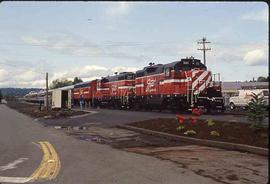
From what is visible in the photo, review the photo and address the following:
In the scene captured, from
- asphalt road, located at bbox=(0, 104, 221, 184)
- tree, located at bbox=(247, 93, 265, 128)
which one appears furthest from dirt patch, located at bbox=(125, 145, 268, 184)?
tree, located at bbox=(247, 93, 265, 128)

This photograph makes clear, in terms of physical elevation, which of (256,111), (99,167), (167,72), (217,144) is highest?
(167,72)

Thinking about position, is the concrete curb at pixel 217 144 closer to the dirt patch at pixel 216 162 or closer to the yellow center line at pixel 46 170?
the dirt patch at pixel 216 162

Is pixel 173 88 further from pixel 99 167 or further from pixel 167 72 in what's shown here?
pixel 99 167

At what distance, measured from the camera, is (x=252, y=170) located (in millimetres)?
11250

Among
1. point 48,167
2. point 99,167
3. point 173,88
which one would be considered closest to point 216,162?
point 99,167

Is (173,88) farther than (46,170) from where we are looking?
Yes

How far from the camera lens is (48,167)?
1238 centimetres

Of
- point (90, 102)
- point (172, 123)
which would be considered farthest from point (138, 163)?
point (90, 102)

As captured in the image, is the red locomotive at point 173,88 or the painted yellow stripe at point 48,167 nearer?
the painted yellow stripe at point 48,167

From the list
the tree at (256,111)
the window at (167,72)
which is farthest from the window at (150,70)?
the tree at (256,111)

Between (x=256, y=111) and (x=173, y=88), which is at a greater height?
(x=173, y=88)

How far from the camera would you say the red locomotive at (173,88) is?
119 feet

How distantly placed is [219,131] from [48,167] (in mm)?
8684

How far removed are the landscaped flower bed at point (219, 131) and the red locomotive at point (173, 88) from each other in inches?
437
